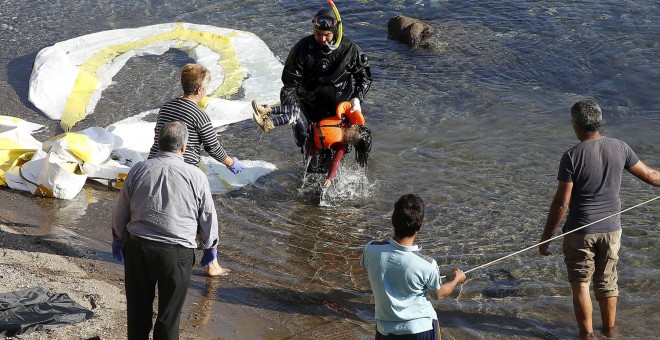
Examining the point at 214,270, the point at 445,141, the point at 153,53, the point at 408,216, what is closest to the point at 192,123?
the point at 214,270

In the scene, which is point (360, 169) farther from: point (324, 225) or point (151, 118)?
point (151, 118)

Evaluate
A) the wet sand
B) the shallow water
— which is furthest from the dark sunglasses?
the wet sand

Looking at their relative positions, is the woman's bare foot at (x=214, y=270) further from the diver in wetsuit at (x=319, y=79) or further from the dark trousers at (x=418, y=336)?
the dark trousers at (x=418, y=336)

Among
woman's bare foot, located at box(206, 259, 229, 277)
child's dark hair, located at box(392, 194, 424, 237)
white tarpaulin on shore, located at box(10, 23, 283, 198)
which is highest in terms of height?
child's dark hair, located at box(392, 194, 424, 237)

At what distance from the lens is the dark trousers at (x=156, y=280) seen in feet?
16.8

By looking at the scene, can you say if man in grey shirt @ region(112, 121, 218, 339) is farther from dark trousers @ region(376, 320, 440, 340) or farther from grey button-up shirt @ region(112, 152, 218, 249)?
dark trousers @ region(376, 320, 440, 340)

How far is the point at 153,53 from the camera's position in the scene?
553 inches

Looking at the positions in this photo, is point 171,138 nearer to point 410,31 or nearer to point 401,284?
point 401,284

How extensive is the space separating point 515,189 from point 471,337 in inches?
126

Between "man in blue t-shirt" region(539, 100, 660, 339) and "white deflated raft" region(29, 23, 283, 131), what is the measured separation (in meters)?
6.07

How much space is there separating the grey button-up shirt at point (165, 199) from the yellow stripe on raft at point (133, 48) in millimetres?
6345

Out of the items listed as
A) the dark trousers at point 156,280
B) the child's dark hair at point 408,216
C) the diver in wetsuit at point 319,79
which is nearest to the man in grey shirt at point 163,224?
the dark trousers at point 156,280

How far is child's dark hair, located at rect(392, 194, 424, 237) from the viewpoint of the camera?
4.49m

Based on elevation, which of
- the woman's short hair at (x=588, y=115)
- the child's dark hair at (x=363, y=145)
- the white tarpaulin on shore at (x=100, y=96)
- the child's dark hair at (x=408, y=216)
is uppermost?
the woman's short hair at (x=588, y=115)
